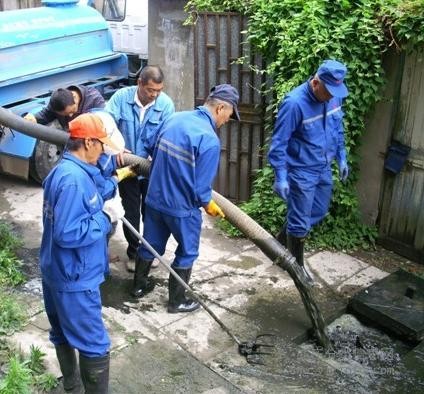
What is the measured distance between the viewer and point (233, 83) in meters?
6.66

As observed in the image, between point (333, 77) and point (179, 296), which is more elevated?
point (333, 77)

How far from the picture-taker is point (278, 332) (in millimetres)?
4777

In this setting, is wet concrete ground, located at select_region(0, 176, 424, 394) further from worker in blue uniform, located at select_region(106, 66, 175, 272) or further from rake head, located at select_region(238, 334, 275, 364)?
worker in blue uniform, located at select_region(106, 66, 175, 272)

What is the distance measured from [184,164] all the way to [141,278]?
128 centimetres

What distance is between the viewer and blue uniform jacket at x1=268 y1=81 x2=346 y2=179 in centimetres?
496

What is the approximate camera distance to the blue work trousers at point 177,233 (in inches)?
179

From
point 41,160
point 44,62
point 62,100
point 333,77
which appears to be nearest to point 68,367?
point 62,100

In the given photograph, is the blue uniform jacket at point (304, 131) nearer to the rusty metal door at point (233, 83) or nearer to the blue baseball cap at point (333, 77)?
the blue baseball cap at point (333, 77)

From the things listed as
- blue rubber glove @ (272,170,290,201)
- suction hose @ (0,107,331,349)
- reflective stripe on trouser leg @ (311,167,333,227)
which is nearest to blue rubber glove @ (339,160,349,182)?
reflective stripe on trouser leg @ (311,167,333,227)

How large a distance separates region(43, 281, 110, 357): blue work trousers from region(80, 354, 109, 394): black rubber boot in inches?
1.8

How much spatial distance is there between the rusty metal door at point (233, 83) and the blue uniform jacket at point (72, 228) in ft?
11.8

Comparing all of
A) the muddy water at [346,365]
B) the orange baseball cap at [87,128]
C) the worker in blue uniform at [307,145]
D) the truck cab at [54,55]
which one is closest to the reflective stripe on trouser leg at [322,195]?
the worker in blue uniform at [307,145]

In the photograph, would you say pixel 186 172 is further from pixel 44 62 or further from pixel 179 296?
pixel 44 62

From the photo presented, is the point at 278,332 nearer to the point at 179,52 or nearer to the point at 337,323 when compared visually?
the point at 337,323
